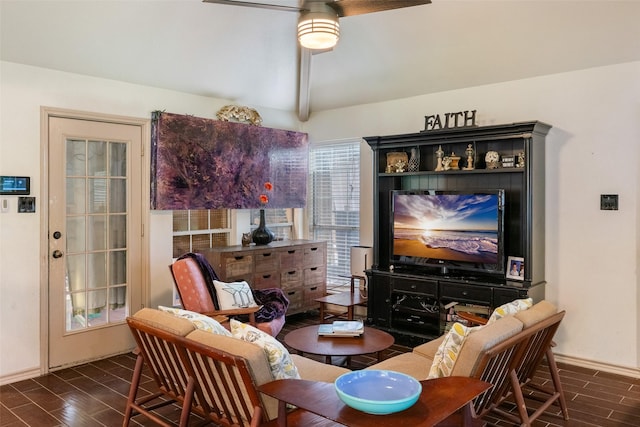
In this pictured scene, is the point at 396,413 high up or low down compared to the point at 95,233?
down

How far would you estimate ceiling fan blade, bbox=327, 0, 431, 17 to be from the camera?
315cm

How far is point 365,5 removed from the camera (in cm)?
322

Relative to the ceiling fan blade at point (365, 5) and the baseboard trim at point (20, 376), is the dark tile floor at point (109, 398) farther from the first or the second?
the ceiling fan blade at point (365, 5)

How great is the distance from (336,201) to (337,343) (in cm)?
294

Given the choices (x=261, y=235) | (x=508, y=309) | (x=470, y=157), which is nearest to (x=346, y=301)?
(x=261, y=235)

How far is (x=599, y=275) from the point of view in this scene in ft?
13.8

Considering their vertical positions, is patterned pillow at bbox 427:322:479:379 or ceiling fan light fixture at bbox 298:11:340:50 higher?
ceiling fan light fixture at bbox 298:11:340:50

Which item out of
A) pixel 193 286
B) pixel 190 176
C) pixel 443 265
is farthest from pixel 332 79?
pixel 193 286

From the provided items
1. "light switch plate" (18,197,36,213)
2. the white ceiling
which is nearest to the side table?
the white ceiling

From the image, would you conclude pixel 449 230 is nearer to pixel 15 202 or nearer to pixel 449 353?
pixel 449 353

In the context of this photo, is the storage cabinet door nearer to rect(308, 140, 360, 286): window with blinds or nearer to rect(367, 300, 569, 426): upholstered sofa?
rect(308, 140, 360, 286): window with blinds

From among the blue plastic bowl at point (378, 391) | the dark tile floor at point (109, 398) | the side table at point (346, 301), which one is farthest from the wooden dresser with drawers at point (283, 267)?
the blue plastic bowl at point (378, 391)

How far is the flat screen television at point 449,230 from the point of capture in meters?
4.50

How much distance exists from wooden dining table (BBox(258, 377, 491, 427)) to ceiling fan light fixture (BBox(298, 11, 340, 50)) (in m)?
2.22
